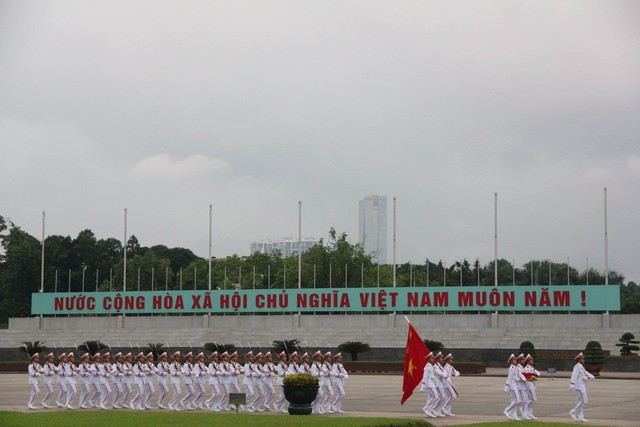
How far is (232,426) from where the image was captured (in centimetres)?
2138

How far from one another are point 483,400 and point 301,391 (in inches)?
333

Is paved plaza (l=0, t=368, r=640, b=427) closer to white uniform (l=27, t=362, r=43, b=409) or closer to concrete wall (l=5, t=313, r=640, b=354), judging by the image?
white uniform (l=27, t=362, r=43, b=409)

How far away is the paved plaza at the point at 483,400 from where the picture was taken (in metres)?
25.7

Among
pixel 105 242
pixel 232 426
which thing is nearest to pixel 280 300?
pixel 232 426

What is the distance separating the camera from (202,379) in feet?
98.0

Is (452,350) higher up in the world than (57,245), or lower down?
lower down

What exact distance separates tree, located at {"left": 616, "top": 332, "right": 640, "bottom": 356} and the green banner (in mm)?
4713

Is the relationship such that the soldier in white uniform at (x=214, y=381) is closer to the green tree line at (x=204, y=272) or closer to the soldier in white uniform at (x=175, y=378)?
the soldier in white uniform at (x=175, y=378)

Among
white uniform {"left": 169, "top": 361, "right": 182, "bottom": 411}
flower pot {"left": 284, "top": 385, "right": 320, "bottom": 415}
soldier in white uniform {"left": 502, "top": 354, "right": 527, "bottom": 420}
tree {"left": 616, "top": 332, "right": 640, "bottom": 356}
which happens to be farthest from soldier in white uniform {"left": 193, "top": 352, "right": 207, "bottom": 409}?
tree {"left": 616, "top": 332, "right": 640, "bottom": 356}

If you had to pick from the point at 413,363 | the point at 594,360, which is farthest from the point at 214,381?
the point at 594,360

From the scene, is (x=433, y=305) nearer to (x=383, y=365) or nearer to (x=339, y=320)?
(x=339, y=320)

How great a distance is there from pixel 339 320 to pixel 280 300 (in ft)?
16.1

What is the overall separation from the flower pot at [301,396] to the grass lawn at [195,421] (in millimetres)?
1264

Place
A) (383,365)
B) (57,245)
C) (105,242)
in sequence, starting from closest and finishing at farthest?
(383,365) → (57,245) → (105,242)
